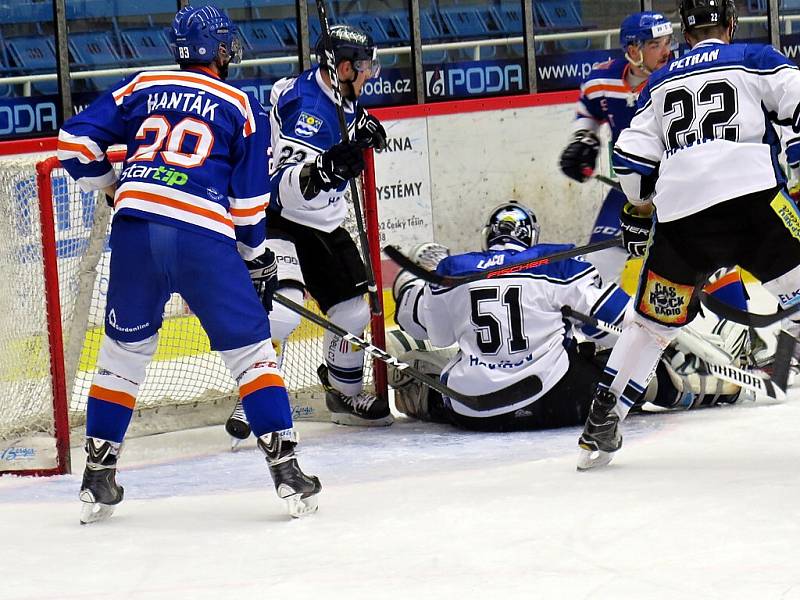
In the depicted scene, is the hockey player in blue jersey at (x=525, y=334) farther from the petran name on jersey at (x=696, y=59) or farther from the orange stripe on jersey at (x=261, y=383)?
the orange stripe on jersey at (x=261, y=383)

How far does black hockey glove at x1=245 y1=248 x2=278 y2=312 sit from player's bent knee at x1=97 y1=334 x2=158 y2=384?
269 millimetres

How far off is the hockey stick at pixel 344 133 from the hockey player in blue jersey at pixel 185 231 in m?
0.91

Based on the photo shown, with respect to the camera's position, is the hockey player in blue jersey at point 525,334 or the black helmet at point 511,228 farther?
the black helmet at point 511,228

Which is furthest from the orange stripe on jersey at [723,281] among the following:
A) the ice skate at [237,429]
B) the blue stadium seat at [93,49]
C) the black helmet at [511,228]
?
the blue stadium seat at [93,49]

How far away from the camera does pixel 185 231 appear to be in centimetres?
326

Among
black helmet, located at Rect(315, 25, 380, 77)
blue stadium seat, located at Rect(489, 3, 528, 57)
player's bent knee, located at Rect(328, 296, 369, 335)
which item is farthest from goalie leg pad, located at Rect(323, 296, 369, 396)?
blue stadium seat, located at Rect(489, 3, 528, 57)

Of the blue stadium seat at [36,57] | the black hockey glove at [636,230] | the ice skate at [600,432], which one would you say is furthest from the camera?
the blue stadium seat at [36,57]

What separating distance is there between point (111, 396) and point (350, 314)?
1326mm

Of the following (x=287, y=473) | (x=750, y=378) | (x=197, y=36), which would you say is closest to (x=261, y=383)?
(x=287, y=473)

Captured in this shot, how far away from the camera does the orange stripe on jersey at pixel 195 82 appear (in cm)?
335

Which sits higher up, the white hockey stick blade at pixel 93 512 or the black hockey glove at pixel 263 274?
the black hockey glove at pixel 263 274

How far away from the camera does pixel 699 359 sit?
4.49m

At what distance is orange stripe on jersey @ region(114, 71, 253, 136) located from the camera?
11.0ft

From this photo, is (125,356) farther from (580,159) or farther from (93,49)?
(93,49)
